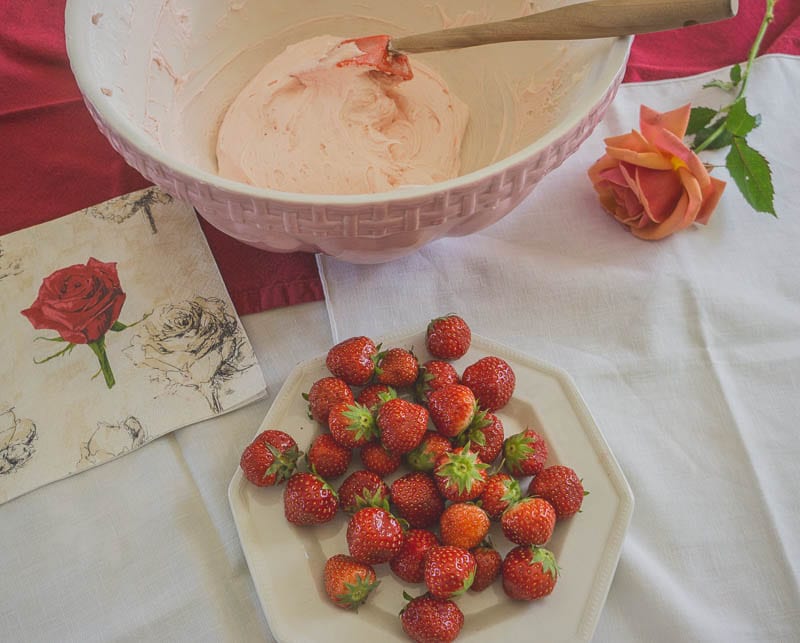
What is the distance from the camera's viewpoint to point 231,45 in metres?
1.00

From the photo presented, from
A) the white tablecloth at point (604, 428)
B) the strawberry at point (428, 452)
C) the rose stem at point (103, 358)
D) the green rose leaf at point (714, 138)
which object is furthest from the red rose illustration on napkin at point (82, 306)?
the green rose leaf at point (714, 138)

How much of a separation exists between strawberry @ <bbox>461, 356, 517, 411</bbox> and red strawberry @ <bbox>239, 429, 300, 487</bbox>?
21cm

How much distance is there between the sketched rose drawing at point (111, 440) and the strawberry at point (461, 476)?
349mm

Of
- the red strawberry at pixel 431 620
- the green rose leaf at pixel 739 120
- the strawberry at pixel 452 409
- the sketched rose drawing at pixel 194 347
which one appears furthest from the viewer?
the green rose leaf at pixel 739 120

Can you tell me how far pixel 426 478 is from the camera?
0.73 meters

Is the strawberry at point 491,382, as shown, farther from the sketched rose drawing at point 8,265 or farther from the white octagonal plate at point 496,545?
the sketched rose drawing at point 8,265

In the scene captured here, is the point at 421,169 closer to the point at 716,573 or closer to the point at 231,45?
the point at 231,45

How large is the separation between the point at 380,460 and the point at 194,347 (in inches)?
11.4

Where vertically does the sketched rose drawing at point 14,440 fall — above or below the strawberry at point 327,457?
below

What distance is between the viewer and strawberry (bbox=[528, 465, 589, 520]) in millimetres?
696

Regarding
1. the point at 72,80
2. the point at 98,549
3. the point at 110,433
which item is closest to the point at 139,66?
the point at 72,80

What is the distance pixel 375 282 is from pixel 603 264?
30cm

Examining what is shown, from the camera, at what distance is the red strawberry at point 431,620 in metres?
0.63

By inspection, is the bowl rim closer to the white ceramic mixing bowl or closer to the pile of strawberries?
the white ceramic mixing bowl
